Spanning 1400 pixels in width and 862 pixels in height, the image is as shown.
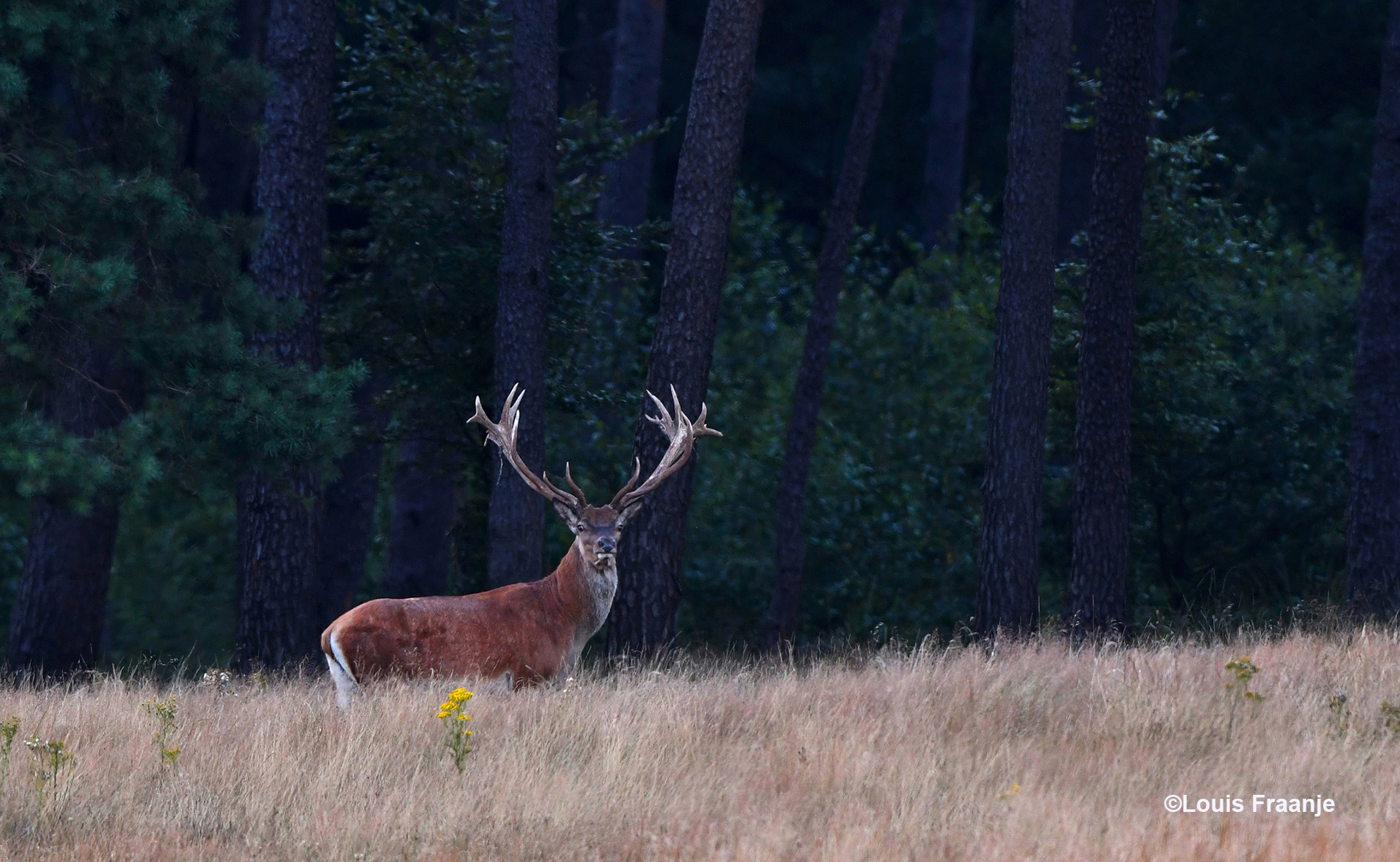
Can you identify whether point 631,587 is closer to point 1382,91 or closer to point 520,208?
point 520,208

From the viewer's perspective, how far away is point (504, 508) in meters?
12.9

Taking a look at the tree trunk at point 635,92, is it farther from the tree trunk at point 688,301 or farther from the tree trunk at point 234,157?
the tree trunk at point 688,301

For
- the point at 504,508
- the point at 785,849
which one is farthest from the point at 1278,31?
the point at 785,849

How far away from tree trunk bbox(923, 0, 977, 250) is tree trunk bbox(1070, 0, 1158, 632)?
14.5 metres

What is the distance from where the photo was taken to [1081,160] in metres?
20.6

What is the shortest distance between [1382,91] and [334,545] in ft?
36.7

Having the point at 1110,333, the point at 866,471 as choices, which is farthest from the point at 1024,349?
the point at 866,471

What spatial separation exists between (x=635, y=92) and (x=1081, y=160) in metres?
5.96

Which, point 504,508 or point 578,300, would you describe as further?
point 578,300

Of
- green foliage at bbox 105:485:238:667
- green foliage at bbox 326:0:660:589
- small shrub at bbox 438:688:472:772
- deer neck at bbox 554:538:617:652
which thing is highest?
green foliage at bbox 326:0:660:589

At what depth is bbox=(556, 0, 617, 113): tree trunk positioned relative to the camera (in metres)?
24.5

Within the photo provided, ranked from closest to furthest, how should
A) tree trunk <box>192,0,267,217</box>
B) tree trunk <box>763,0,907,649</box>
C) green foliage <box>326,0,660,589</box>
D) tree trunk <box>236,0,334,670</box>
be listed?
tree trunk <box>236,0,334,670</box>, green foliage <box>326,0,660,589</box>, tree trunk <box>763,0,907,649</box>, tree trunk <box>192,0,267,217</box>

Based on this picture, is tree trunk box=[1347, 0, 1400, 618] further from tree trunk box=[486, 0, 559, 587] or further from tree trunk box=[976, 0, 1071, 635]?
tree trunk box=[486, 0, 559, 587]

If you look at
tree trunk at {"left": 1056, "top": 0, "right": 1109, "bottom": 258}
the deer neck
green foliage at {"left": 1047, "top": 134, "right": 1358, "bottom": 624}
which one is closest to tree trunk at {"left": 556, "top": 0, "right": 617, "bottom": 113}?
tree trunk at {"left": 1056, "top": 0, "right": 1109, "bottom": 258}
